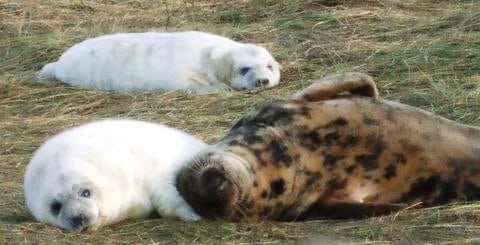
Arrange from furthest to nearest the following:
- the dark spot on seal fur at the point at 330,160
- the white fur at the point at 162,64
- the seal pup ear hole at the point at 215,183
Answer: the white fur at the point at 162,64
the dark spot on seal fur at the point at 330,160
the seal pup ear hole at the point at 215,183

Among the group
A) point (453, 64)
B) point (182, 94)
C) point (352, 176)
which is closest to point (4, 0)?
point (182, 94)

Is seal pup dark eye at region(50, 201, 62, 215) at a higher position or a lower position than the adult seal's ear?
lower

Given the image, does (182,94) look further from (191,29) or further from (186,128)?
(191,29)

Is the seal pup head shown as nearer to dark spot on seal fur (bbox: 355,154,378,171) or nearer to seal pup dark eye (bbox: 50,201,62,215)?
seal pup dark eye (bbox: 50,201,62,215)

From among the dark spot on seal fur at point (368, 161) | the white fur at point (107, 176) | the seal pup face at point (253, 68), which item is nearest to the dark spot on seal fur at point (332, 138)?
the dark spot on seal fur at point (368, 161)

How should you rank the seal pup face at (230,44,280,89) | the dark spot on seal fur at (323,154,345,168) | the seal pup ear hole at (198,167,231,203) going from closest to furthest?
the seal pup ear hole at (198,167,231,203) → the dark spot on seal fur at (323,154,345,168) → the seal pup face at (230,44,280,89)

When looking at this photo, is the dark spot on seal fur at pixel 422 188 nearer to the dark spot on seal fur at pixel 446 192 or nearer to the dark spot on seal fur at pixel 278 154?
the dark spot on seal fur at pixel 446 192

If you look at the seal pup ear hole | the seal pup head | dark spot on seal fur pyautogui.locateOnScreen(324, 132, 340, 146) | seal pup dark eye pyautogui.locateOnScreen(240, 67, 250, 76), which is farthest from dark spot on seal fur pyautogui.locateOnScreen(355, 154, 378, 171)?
seal pup dark eye pyautogui.locateOnScreen(240, 67, 250, 76)

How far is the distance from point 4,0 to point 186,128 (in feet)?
16.2

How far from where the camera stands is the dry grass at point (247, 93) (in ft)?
16.2

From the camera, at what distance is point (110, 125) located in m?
5.50

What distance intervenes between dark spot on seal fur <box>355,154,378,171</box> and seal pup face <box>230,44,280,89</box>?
11.1ft

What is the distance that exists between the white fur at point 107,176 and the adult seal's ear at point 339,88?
51cm

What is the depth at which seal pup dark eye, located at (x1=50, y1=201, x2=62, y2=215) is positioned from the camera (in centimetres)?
496
